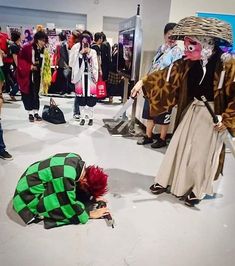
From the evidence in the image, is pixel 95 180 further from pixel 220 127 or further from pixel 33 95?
pixel 33 95

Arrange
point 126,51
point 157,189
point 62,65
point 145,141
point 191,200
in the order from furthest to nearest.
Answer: point 62,65 → point 126,51 → point 145,141 → point 157,189 → point 191,200

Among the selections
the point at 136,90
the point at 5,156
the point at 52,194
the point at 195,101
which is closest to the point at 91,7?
the point at 5,156

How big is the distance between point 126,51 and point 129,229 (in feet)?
8.81

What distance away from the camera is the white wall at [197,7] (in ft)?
11.3

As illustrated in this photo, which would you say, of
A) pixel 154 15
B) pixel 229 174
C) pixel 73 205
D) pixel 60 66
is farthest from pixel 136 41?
pixel 60 66

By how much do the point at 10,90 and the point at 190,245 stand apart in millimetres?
5136

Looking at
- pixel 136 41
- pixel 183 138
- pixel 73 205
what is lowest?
pixel 73 205

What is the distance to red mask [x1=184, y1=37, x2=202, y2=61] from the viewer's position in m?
1.96

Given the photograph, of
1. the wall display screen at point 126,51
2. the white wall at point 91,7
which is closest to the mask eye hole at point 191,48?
the wall display screen at point 126,51

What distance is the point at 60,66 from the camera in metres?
6.28

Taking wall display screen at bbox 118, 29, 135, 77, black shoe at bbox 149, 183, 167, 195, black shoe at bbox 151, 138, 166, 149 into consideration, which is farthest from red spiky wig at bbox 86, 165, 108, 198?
wall display screen at bbox 118, 29, 135, 77

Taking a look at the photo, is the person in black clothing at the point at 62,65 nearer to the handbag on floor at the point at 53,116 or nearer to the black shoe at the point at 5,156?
the handbag on floor at the point at 53,116

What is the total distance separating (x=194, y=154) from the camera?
2.20 metres

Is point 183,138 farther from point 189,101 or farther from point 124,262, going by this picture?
point 124,262
